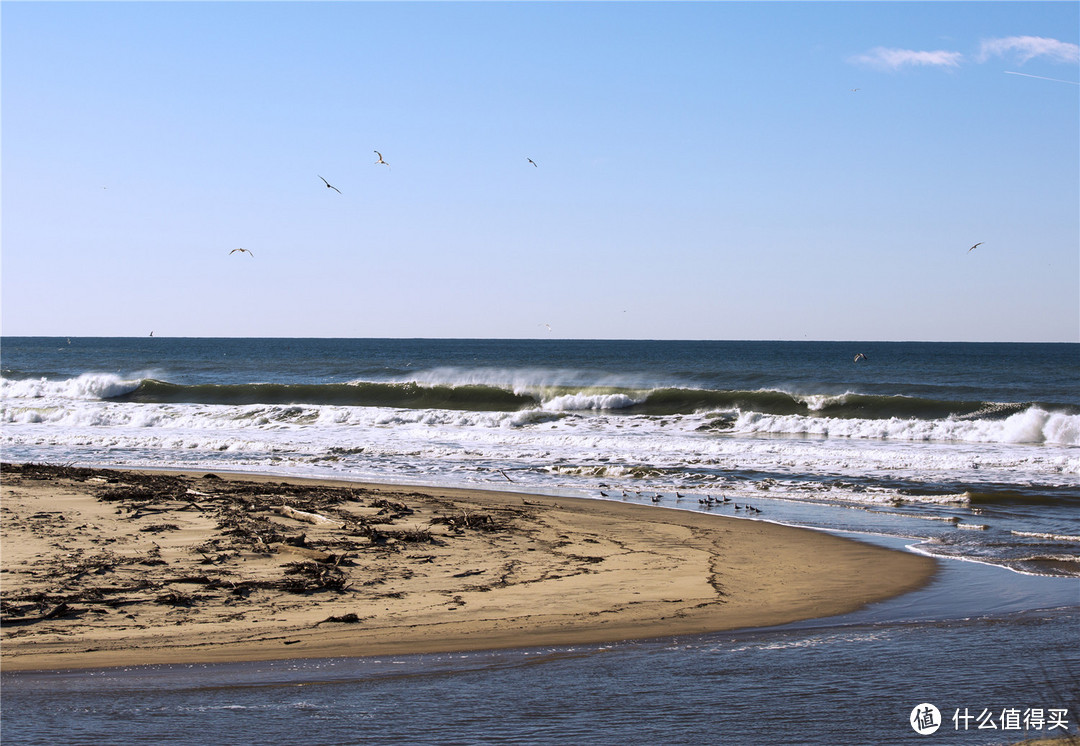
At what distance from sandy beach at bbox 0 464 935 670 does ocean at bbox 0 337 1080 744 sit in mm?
401

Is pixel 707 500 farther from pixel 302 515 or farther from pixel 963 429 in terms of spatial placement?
pixel 963 429

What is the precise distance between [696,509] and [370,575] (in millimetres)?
5796

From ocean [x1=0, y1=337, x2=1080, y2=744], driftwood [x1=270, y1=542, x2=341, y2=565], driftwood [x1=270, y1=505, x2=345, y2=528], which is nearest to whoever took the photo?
ocean [x1=0, y1=337, x2=1080, y2=744]

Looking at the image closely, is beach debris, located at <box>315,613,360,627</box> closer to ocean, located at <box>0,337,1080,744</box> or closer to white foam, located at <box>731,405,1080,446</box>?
ocean, located at <box>0,337,1080,744</box>

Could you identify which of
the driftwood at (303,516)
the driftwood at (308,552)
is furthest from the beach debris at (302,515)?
the driftwood at (308,552)

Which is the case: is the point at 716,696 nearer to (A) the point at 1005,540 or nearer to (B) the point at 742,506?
(A) the point at 1005,540

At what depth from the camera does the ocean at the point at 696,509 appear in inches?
170

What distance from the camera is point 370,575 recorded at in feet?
23.8

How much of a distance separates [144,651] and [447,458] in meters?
12.2

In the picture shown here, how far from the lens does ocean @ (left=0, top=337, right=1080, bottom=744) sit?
4320 millimetres

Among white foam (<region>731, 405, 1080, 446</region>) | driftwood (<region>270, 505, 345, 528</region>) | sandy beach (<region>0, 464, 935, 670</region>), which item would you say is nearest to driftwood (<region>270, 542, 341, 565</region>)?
sandy beach (<region>0, 464, 935, 670</region>)

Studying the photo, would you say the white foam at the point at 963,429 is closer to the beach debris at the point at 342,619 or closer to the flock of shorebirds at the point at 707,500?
the flock of shorebirds at the point at 707,500

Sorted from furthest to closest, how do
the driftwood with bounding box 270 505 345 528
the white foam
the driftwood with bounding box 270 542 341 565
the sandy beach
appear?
the white foam
the driftwood with bounding box 270 505 345 528
the driftwood with bounding box 270 542 341 565
the sandy beach

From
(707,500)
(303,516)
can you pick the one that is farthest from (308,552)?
(707,500)
